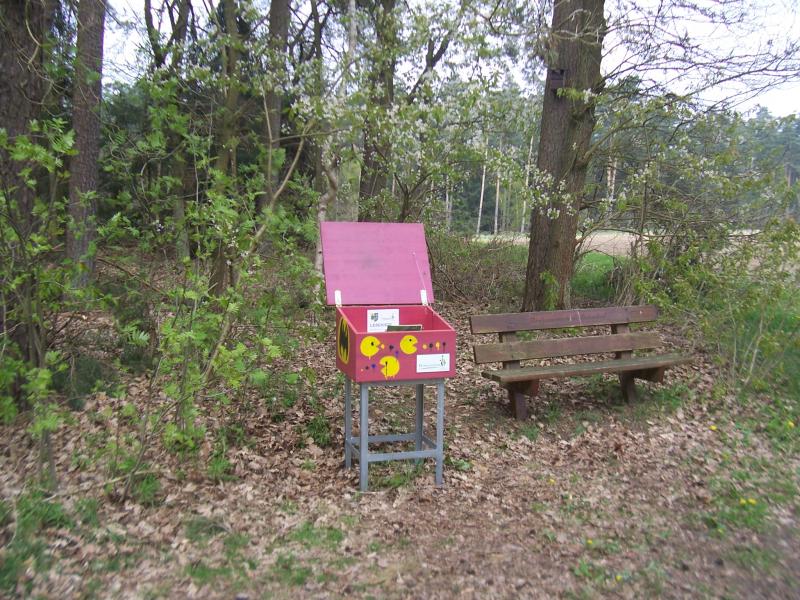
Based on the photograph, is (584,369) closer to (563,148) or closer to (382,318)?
(382,318)

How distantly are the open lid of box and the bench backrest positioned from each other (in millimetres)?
1005

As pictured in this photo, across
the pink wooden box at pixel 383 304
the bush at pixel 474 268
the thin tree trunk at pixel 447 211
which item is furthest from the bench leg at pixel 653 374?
the thin tree trunk at pixel 447 211

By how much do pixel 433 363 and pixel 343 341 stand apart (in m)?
0.67

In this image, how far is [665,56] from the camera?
770 centimetres

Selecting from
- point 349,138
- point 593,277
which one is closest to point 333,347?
point 349,138

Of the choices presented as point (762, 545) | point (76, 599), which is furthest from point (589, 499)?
point (76, 599)

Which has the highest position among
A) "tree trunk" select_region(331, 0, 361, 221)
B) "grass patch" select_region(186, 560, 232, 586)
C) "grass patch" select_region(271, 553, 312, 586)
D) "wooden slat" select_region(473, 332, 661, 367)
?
"tree trunk" select_region(331, 0, 361, 221)

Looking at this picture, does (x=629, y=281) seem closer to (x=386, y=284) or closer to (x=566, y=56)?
(x=566, y=56)

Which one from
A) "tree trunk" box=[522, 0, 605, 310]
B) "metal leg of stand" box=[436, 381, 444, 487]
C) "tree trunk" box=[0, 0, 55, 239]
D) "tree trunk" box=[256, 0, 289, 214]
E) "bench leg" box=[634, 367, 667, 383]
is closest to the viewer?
"metal leg of stand" box=[436, 381, 444, 487]

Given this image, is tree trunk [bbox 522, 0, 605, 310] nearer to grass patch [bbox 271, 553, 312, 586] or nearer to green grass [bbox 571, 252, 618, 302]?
green grass [bbox 571, 252, 618, 302]

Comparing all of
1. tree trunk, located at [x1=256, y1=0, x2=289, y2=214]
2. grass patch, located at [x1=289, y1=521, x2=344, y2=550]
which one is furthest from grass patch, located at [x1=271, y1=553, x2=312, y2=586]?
tree trunk, located at [x1=256, y1=0, x2=289, y2=214]

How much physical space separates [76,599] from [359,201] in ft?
25.7

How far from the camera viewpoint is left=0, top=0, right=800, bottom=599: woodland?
3.41 metres

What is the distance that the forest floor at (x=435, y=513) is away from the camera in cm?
318
